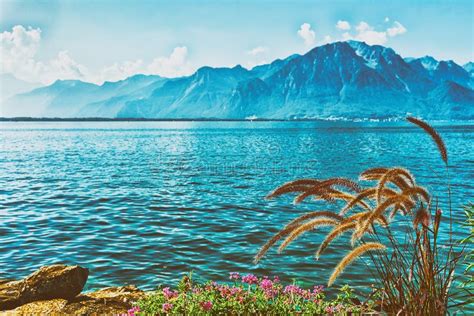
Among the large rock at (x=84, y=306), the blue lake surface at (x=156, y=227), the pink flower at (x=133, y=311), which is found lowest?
the blue lake surface at (x=156, y=227)

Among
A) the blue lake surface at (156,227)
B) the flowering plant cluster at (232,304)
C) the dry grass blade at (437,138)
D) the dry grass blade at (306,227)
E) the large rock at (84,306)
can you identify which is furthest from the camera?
the blue lake surface at (156,227)

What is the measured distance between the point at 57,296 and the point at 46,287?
1.04 feet

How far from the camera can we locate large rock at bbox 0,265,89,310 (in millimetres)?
10352

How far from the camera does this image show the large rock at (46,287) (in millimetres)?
10352

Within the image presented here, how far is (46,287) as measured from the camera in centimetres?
1037

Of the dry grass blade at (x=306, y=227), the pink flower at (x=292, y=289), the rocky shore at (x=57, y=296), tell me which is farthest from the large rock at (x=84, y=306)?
the dry grass blade at (x=306, y=227)

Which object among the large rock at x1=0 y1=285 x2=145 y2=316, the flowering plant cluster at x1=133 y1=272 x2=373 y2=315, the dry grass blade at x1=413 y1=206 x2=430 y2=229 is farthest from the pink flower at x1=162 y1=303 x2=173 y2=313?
the dry grass blade at x1=413 y1=206 x2=430 y2=229

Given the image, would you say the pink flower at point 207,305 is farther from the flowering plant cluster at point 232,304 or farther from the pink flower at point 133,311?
the pink flower at point 133,311

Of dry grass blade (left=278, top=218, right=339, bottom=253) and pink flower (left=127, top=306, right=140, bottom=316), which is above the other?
dry grass blade (left=278, top=218, right=339, bottom=253)

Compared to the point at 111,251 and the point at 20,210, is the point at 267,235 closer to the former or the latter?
the point at 111,251

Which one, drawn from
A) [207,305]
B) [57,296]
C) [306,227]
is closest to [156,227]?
[57,296]

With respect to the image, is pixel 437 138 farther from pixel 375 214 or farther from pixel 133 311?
pixel 133 311

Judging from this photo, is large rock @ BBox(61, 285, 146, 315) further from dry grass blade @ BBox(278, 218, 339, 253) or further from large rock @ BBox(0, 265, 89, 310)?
dry grass blade @ BBox(278, 218, 339, 253)

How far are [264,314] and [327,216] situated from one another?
108 inches
